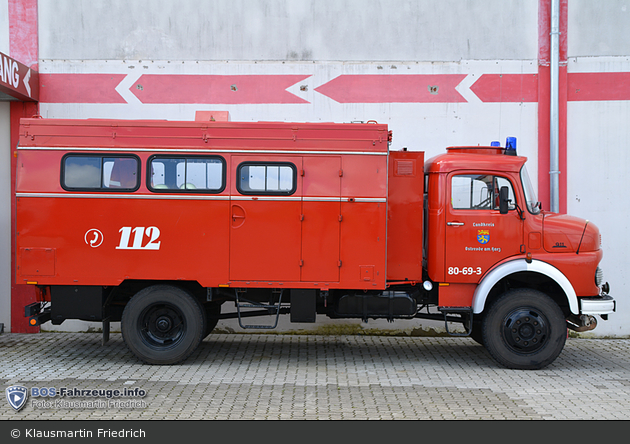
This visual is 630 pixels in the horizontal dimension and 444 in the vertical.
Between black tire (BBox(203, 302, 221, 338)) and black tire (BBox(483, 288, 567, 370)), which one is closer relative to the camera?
black tire (BBox(483, 288, 567, 370))

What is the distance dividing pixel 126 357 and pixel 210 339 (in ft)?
5.70

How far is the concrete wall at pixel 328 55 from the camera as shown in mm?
9703

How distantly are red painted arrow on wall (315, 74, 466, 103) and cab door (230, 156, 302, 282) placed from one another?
10.3 feet

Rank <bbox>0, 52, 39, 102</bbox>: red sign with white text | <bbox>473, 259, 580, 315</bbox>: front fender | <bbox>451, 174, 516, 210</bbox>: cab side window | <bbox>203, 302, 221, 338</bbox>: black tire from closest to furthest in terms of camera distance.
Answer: <bbox>473, 259, 580, 315</bbox>: front fender
<bbox>451, 174, 516, 210</bbox>: cab side window
<bbox>203, 302, 221, 338</bbox>: black tire
<bbox>0, 52, 39, 102</bbox>: red sign with white text

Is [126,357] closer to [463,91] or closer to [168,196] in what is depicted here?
[168,196]

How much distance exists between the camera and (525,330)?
7102 millimetres

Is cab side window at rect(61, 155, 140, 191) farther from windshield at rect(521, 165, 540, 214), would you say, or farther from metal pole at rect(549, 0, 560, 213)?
metal pole at rect(549, 0, 560, 213)

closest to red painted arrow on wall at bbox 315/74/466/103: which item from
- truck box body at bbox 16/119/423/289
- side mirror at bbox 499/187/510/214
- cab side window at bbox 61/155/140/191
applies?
truck box body at bbox 16/119/423/289

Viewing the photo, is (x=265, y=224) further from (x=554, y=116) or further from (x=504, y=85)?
(x=554, y=116)

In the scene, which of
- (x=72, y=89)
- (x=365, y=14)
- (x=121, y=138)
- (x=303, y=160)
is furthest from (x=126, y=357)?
(x=365, y=14)

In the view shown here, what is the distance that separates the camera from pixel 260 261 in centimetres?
711

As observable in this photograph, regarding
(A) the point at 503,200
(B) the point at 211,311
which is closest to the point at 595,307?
(A) the point at 503,200

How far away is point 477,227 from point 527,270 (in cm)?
86

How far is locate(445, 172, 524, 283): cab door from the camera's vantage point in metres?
7.16
